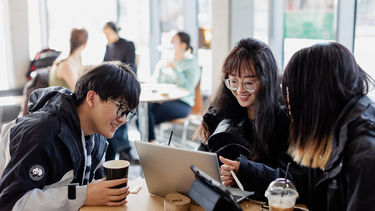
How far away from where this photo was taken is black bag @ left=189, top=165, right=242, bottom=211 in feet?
4.42

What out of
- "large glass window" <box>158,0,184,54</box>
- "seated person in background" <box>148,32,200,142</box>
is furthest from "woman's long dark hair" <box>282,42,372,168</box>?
"large glass window" <box>158,0,184,54</box>

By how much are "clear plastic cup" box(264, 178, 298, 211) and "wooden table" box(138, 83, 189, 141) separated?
2.55 m

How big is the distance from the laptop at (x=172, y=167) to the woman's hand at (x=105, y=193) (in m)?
0.13

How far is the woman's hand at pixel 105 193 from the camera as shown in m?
1.69

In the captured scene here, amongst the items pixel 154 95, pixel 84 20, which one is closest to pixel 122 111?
pixel 154 95

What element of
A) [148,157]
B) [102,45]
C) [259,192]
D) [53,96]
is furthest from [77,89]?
[102,45]

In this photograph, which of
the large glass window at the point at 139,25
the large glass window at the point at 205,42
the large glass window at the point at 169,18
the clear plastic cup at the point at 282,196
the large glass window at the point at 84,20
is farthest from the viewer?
the large glass window at the point at 84,20

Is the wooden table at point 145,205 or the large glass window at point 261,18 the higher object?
the large glass window at point 261,18

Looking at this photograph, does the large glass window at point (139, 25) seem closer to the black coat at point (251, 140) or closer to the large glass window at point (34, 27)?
the large glass window at point (34, 27)

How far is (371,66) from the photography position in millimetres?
3869

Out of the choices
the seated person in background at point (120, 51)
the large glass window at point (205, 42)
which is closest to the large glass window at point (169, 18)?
the large glass window at point (205, 42)

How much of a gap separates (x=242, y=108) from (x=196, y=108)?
2.68m

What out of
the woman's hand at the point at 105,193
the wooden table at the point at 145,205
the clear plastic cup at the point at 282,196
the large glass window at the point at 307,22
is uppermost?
the large glass window at the point at 307,22

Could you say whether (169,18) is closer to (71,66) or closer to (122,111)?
(71,66)
